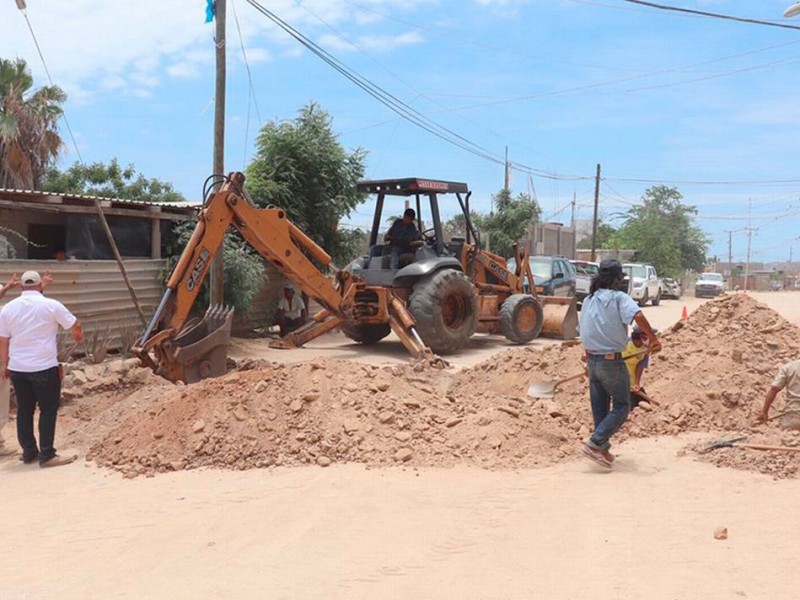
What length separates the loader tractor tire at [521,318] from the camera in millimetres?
15094

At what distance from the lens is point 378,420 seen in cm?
679

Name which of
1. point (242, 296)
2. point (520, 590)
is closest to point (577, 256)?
point (242, 296)

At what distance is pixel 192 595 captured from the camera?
3.93 m

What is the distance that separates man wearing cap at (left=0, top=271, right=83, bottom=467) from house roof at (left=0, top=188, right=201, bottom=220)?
5043 mm

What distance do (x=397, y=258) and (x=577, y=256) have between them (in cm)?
3181

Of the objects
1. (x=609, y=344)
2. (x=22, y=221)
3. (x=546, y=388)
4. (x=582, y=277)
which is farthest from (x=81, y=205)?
(x=582, y=277)

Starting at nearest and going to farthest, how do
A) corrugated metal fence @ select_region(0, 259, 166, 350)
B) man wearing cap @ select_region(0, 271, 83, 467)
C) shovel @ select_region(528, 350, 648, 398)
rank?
man wearing cap @ select_region(0, 271, 83, 467)
shovel @ select_region(528, 350, 648, 398)
corrugated metal fence @ select_region(0, 259, 166, 350)

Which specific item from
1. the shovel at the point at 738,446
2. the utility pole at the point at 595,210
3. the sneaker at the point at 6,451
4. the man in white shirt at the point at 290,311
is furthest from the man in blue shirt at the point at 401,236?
the utility pole at the point at 595,210

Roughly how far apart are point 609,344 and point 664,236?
38.6 metres

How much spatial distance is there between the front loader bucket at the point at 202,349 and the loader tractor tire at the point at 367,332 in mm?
5150

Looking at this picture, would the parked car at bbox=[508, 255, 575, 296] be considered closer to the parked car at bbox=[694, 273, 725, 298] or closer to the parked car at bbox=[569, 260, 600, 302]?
the parked car at bbox=[569, 260, 600, 302]

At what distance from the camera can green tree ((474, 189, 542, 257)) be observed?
95.1 feet

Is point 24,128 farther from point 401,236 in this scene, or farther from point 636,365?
point 636,365

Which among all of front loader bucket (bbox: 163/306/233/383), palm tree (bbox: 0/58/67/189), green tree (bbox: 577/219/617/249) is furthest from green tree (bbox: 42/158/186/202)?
green tree (bbox: 577/219/617/249)
